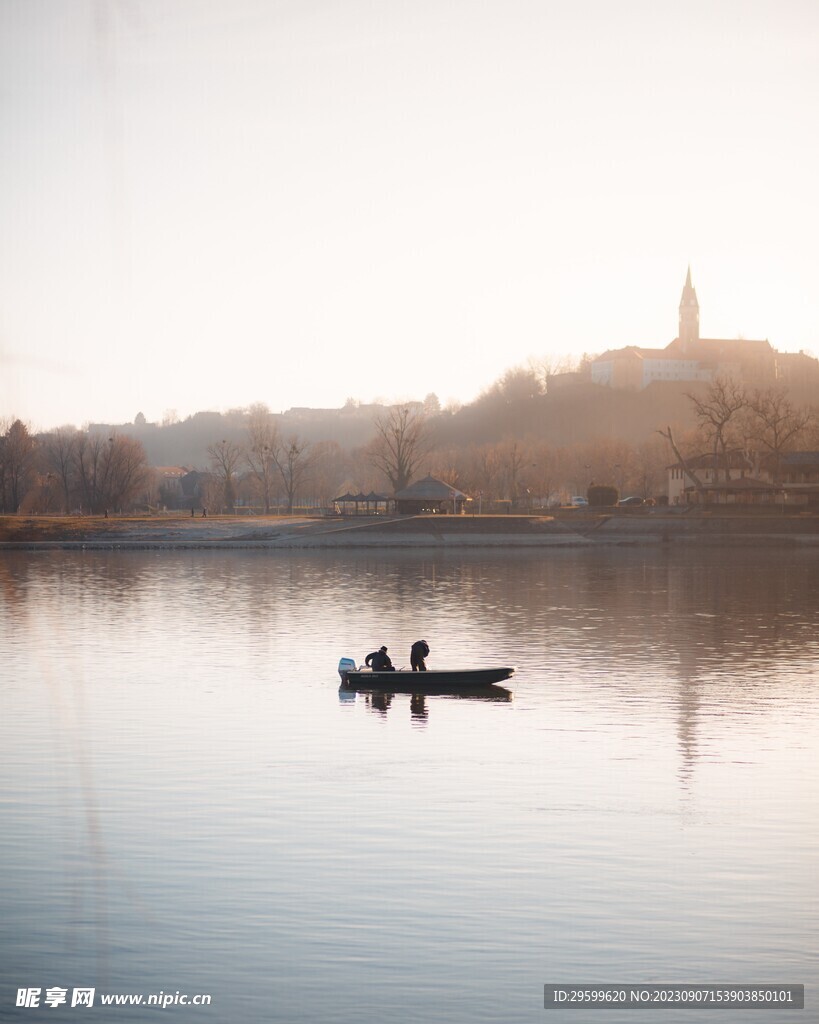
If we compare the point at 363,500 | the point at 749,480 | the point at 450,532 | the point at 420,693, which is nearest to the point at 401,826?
the point at 420,693

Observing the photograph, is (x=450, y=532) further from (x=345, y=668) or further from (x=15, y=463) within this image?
(x=345, y=668)

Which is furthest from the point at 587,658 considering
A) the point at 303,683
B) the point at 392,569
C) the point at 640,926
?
the point at 392,569

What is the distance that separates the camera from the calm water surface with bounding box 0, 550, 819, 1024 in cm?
1391

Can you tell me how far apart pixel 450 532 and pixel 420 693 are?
8648 cm

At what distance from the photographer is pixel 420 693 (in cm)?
3372

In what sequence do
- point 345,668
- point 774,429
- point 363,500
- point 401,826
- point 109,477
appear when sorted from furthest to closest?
point 109,477
point 363,500
point 774,429
point 345,668
point 401,826

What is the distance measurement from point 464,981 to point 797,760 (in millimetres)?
13480

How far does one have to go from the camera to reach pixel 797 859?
1784 centimetres

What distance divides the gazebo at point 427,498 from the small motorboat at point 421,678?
322 ft

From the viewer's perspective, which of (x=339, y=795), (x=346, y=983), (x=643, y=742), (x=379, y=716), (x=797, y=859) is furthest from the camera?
(x=379, y=716)

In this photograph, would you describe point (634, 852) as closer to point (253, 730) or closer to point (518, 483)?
point (253, 730)

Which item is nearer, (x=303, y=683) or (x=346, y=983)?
(x=346, y=983)

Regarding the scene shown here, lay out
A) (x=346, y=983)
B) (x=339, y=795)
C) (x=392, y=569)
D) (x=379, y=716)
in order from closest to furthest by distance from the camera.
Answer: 1. (x=346, y=983)
2. (x=339, y=795)
3. (x=379, y=716)
4. (x=392, y=569)

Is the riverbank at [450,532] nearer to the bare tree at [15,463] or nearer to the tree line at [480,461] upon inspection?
the bare tree at [15,463]
